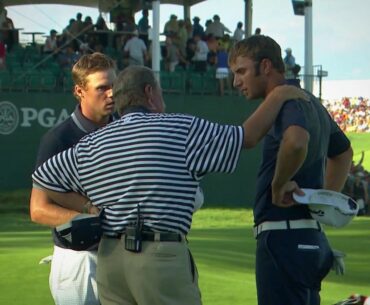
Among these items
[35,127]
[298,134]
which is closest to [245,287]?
[298,134]

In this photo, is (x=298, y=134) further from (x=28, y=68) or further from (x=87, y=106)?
(x=28, y=68)

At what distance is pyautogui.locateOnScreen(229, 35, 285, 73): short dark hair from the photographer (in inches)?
202

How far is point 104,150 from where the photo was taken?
451cm

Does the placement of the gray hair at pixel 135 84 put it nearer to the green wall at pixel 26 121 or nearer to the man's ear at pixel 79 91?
the man's ear at pixel 79 91

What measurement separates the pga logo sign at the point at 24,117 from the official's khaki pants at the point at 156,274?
24.9 metres

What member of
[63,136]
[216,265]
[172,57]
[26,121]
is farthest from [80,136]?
[172,57]

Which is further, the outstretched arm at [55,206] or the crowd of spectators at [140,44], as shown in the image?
the crowd of spectators at [140,44]

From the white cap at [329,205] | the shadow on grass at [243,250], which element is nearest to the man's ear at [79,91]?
the white cap at [329,205]

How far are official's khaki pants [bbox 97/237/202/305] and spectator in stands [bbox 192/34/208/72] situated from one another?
87.8 ft

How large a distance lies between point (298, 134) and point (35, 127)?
81.3 feet

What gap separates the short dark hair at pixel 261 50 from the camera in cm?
512

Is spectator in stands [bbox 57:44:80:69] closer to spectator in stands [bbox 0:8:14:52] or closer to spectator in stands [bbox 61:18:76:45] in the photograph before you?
spectator in stands [bbox 61:18:76:45]

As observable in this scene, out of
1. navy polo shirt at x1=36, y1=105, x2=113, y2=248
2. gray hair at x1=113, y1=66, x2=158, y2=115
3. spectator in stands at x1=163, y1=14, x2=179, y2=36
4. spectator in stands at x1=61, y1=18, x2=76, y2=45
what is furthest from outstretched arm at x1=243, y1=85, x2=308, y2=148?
spectator in stands at x1=163, y1=14, x2=179, y2=36

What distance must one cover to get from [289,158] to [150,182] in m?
0.84
